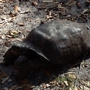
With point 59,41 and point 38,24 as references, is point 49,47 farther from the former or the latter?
point 38,24

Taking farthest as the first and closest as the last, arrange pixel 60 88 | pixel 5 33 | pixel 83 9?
1. pixel 83 9
2. pixel 5 33
3. pixel 60 88

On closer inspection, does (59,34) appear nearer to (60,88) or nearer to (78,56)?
(78,56)

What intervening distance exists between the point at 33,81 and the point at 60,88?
0.34 m

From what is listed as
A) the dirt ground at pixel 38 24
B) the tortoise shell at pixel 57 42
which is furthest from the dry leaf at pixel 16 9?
the tortoise shell at pixel 57 42

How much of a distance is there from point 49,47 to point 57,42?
12 centimetres

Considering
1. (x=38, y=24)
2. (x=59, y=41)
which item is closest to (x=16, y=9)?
(x=38, y=24)

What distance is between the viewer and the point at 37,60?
316 cm

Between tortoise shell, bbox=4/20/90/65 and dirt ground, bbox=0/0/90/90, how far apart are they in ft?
0.63

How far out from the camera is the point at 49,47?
315 centimetres

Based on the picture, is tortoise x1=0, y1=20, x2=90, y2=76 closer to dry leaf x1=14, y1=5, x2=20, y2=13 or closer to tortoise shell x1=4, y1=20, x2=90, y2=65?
tortoise shell x1=4, y1=20, x2=90, y2=65

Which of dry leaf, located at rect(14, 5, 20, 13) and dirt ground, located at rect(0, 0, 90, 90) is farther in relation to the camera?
dry leaf, located at rect(14, 5, 20, 13)

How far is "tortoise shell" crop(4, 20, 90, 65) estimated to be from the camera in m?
3.14

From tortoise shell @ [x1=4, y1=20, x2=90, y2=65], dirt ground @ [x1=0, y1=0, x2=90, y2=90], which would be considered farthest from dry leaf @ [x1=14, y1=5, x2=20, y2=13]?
tortoise shell @ [x1=4, y1=20, x2=90, y2=65]

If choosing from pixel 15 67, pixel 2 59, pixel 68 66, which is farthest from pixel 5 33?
pixel 68 66
